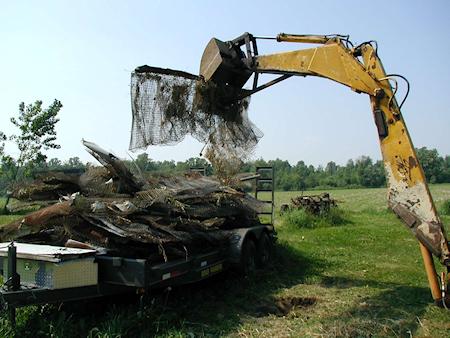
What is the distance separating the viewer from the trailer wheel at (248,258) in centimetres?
763

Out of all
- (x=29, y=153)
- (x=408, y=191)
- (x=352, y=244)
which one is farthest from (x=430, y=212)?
(x=29, y=153)

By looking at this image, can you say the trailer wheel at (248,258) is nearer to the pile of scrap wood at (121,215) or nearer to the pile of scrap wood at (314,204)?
the pile of scrap wood at (121,215)

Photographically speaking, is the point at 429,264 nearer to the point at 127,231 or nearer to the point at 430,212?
the point at 430,212

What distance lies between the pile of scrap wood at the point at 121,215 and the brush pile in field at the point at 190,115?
2.16ft

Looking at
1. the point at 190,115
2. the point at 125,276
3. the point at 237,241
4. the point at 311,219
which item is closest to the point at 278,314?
the point at 237,241

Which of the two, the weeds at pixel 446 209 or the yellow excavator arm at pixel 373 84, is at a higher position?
the yellow excavator arm at pixel 373 84

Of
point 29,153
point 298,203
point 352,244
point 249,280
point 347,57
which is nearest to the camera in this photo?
point 347,57

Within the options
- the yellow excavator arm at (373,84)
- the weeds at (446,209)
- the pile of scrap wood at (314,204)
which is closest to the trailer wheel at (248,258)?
the yellow excavator arm at (373,84)

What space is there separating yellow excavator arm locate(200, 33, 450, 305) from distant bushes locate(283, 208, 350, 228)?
10.7 meters

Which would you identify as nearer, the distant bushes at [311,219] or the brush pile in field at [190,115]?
the brush pile in field at [190,115]

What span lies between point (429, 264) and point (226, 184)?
3935 millimetres

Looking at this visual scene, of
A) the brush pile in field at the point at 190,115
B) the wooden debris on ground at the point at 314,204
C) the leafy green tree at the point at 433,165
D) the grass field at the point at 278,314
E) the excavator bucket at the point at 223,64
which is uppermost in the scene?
the leafy green tree at the point at 433,165

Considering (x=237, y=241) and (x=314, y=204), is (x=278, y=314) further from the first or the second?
(x=314, y=204)

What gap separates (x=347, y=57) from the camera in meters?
6.31
